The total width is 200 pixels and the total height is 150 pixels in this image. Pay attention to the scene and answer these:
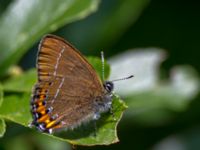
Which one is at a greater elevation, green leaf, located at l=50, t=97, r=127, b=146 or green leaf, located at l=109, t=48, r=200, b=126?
green leaf, located at l=50, t=97, r=127, b=146

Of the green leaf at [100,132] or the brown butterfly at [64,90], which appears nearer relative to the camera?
the green leaf at [100,132]

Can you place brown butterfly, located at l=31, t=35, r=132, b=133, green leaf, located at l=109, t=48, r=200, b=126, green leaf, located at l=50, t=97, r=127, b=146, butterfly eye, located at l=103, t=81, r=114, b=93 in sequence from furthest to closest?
green leaf, located at l=109, t=48, r=200, b=126 < butterfly eye, located at l=103, t=81, r=114, b=93 < brown butterfly, located at l=31, t=35, r=132, b=133 < green leaf, located at l=50, t=97, r=127, b=146

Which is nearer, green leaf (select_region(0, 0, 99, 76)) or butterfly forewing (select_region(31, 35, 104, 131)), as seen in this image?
butterfly forewing (select_region(31, 35, 104, 131))

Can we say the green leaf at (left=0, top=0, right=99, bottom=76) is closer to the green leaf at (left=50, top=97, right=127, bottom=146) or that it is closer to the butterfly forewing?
the butterfly forewing

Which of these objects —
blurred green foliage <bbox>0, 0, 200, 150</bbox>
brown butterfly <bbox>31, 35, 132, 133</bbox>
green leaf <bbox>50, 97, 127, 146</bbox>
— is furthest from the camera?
blurred green foliage <bbox>0, 0, 200, 150</bbox>

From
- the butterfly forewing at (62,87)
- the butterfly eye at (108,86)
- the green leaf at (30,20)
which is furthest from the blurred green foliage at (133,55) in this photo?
the butterfly eye at (108,86)

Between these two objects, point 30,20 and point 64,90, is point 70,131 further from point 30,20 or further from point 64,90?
point 30,20

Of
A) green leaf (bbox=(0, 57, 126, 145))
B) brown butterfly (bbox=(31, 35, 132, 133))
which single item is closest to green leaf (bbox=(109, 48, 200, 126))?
brown butterfly (bbox=(31, 35, 132, 133))

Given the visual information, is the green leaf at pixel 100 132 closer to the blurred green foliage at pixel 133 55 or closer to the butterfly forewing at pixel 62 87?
the butterfly forewing at pixel 62 87

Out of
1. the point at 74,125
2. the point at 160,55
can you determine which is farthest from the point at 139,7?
the point at 74,125
